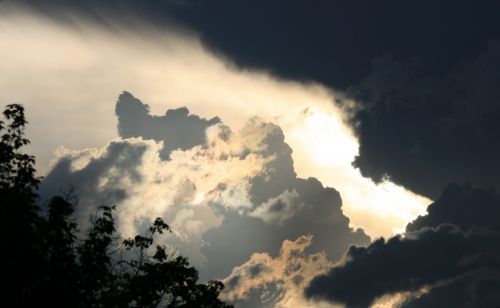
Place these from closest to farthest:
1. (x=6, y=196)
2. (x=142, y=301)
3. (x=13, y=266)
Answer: (x=13, y=266) < (x=6, y=196) < (x=142, y=301)

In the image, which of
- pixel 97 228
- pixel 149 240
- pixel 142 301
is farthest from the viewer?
pixel 149 240

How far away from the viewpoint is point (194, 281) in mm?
36469

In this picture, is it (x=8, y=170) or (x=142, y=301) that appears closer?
(x=8, y=170)

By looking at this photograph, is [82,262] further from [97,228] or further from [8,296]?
[8,296]

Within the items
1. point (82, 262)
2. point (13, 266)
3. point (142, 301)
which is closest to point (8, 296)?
point (13, 266)

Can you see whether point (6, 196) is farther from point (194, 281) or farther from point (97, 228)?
point (194, 281)

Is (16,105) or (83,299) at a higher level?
(16,105)

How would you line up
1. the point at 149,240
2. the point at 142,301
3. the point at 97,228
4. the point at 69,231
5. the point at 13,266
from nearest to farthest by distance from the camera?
the point at 13,266
the point at 69,231
the point at 97,228
the point at 142,301
the point at 149,240

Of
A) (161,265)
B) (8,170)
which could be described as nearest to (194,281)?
(161,265)

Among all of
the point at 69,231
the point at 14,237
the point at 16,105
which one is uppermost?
the point at 16,105

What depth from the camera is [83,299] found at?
2689cm

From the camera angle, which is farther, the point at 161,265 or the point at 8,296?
the point at 161,265

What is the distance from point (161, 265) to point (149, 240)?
10.4 feet

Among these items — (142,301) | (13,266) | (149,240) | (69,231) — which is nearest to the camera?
(13,266)
